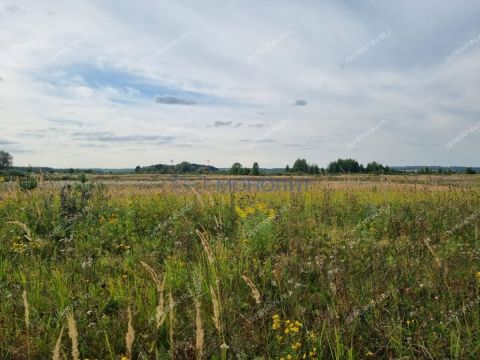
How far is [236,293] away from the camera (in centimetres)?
387

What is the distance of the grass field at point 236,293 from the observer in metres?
2.89

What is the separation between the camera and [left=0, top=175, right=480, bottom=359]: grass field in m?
2.89

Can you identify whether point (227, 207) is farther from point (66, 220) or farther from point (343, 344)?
point (343, 344)

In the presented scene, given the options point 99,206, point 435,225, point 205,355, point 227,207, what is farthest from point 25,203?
point 435,225

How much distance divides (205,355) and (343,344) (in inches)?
42.0
